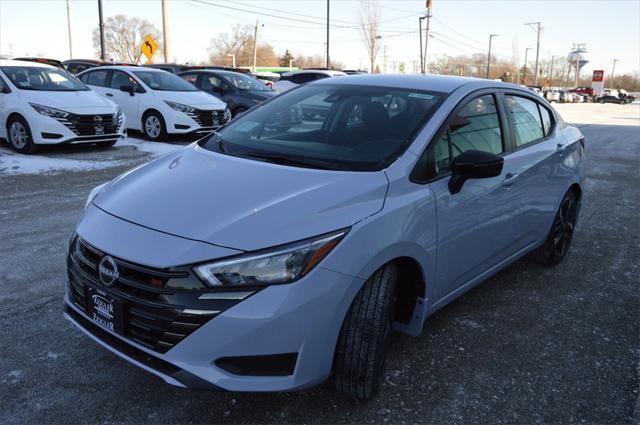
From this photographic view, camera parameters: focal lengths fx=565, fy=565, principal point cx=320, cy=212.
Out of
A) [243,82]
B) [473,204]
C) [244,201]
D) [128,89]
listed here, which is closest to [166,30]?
[243,82]

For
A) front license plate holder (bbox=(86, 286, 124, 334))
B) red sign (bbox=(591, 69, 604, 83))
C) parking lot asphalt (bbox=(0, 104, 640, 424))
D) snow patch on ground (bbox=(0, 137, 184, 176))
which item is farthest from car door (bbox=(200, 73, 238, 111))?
red sign (bbox=(591, 69, 604, 83))

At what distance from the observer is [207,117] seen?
1189cm

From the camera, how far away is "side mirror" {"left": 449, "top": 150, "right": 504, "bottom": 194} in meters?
2.96

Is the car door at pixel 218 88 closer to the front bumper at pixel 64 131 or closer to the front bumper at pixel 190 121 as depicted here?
the front bumper at pixel 190 121

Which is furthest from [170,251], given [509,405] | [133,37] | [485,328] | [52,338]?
[133,37]

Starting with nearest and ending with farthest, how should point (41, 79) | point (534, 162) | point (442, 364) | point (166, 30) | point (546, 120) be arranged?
point (442, 364) → point (534, 162) → point (546, 120) → point (41, 79) → point (166, 30)

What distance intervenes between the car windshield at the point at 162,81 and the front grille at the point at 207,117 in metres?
0.98

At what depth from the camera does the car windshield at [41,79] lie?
966 cm

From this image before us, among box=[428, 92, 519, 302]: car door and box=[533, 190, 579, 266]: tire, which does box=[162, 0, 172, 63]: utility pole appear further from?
box=[428, 92, 519, 302]: car door

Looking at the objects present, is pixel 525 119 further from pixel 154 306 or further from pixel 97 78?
pixel 97 78

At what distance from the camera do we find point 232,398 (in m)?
2.69

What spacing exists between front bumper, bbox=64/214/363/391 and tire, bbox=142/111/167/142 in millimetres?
9896

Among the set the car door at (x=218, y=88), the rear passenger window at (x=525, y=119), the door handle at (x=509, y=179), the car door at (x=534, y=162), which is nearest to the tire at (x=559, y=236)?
the car door at (x=534, y=162)

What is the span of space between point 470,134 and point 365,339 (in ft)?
5.05
